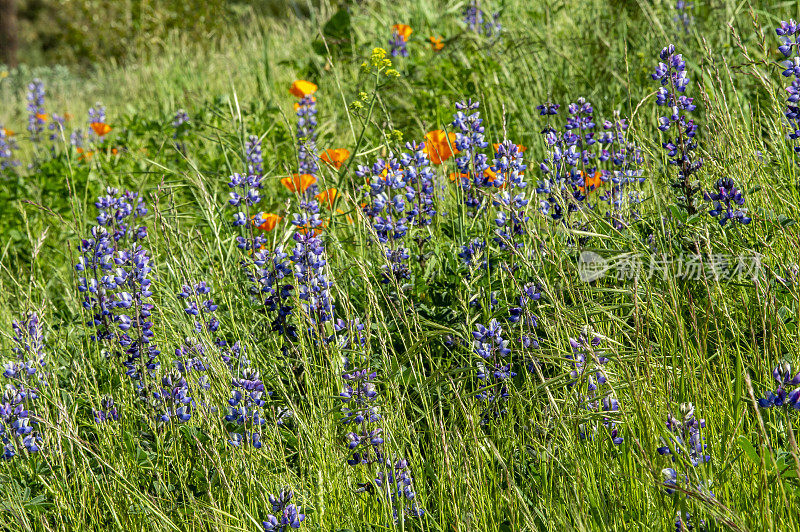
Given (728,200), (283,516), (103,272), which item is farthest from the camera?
(103,272)

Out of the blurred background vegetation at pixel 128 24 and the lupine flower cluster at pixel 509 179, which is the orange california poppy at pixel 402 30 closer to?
the lupine flower cluster at pixel 509 179

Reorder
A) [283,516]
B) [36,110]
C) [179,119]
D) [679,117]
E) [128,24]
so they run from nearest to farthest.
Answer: [283,516] → [679,117] → [179,119] → [36,110] → [128,24]

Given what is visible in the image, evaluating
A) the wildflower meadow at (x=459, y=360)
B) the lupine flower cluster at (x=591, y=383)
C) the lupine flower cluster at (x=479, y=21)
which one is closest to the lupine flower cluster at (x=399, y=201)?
→ the wildflower meadow at (x=459, y=360)

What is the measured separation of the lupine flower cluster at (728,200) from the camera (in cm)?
176

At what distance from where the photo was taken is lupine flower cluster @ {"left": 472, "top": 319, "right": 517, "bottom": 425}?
62.4 inches

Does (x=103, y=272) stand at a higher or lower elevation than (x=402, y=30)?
lower

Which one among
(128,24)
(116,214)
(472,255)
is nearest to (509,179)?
(472,255)

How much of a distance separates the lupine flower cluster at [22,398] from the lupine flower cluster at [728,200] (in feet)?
5.46

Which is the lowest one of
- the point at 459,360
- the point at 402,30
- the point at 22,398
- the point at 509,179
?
the point at 459,360

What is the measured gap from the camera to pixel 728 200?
177 centimetres

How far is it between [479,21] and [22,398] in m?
3.22

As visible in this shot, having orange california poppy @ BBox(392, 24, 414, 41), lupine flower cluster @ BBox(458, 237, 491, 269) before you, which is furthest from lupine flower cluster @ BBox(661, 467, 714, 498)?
orange california poppy @ BBox(392, 24, 414, 41)

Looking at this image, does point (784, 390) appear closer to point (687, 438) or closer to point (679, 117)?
point (687, 438)

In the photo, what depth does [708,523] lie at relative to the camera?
1.21 m
